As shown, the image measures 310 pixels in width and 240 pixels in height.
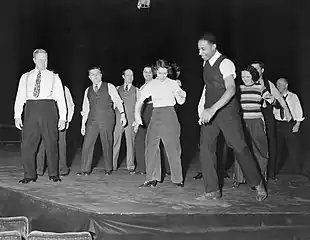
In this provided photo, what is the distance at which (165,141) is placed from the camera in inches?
173

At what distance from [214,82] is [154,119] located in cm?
93

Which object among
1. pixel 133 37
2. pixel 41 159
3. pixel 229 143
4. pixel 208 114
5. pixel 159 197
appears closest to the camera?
pixel 208 114

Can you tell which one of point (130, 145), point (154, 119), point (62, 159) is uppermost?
point (154, 119)

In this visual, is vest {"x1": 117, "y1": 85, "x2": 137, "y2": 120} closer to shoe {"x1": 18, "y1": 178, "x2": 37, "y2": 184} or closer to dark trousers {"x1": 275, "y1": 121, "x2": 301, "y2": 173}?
shoe {"x1": 18, "y1": 178, "x2": 37, "y2": 184}

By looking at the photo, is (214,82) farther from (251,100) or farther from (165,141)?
(165,141)

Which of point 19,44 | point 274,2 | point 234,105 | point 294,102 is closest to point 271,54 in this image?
point 274,2

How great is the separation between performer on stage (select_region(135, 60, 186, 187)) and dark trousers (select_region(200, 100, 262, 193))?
2.32ft

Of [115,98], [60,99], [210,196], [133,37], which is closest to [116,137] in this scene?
[115,98]

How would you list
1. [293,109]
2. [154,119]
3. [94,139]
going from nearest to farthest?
[154,119] → [94,139] → [293,109]

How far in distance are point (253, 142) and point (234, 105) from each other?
2.66 feet

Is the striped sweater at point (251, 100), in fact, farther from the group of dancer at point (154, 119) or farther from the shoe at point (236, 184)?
the shoe at point (236, 184)

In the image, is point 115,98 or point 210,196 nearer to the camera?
point 210,196

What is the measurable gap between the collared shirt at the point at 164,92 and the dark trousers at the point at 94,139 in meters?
0.91

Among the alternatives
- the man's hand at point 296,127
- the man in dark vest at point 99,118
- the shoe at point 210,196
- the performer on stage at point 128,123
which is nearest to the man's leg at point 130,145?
the performer on stage at point 128,123
